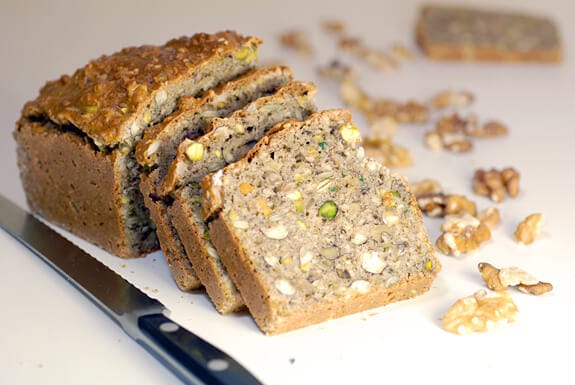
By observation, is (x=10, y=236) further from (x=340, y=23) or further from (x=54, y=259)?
(x=340, y=23)

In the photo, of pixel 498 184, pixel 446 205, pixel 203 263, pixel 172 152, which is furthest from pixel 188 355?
pixel 498 184

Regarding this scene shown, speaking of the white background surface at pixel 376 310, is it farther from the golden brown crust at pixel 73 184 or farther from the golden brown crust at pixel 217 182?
the golden brown crust at pixel 217 182

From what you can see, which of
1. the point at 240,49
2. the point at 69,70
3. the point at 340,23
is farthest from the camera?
the point at 340,23

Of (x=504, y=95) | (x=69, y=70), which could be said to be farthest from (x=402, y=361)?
(x=69, y=70)

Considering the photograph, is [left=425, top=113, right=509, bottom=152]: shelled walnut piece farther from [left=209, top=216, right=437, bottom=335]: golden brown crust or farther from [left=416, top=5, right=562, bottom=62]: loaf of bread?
[left=209, top=216, right=437, bottom=335]: golden brown crust

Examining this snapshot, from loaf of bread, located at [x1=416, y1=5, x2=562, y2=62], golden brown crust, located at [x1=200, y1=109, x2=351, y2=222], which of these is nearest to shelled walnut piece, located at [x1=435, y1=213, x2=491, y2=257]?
golden brown crust, located at [x1=200, y1=109, x2=351, y2=222]

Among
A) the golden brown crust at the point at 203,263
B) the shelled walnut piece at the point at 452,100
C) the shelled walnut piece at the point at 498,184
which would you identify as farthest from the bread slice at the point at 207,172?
the shelled walnut piece at the point at 452,100
